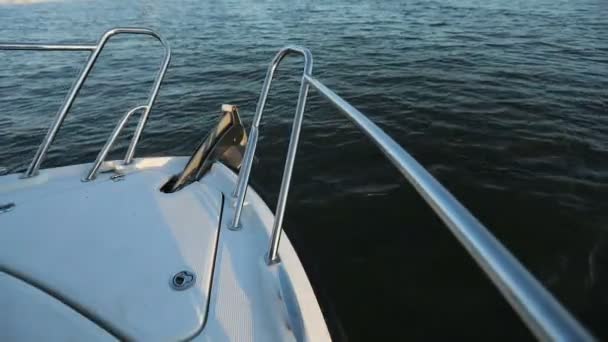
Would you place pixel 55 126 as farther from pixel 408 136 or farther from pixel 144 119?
pixel 408 136

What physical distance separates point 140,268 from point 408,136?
3.58m

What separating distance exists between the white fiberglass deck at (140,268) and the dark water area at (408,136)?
1.03 meters

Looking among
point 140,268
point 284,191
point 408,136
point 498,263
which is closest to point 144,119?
point 140,268

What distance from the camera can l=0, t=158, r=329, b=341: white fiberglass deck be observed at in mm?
1187

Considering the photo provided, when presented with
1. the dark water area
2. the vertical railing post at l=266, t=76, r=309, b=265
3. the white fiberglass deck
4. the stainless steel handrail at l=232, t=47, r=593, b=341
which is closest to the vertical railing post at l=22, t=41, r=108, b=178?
the white fiberglass deck

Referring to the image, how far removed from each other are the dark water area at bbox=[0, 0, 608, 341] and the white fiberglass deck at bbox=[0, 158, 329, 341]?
1.03 m

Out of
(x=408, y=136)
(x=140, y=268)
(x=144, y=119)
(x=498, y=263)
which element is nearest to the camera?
(x=498, y=263)

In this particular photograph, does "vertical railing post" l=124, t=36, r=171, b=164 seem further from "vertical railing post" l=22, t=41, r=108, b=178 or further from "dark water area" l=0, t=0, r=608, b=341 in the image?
"dark water area" l=0, t=0, r=608, b=341

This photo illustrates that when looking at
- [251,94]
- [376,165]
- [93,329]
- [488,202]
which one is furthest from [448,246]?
[251,94]

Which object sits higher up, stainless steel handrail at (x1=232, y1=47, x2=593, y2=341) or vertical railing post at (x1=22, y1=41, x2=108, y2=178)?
stainless steel handrail at (x1=232, y1=47, x2=593, y2=341)

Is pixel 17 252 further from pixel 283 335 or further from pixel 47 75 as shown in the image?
pixel 47 75

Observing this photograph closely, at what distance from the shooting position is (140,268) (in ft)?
4.74

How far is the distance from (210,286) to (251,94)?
514 centimetres

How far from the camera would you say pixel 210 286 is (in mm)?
1396
